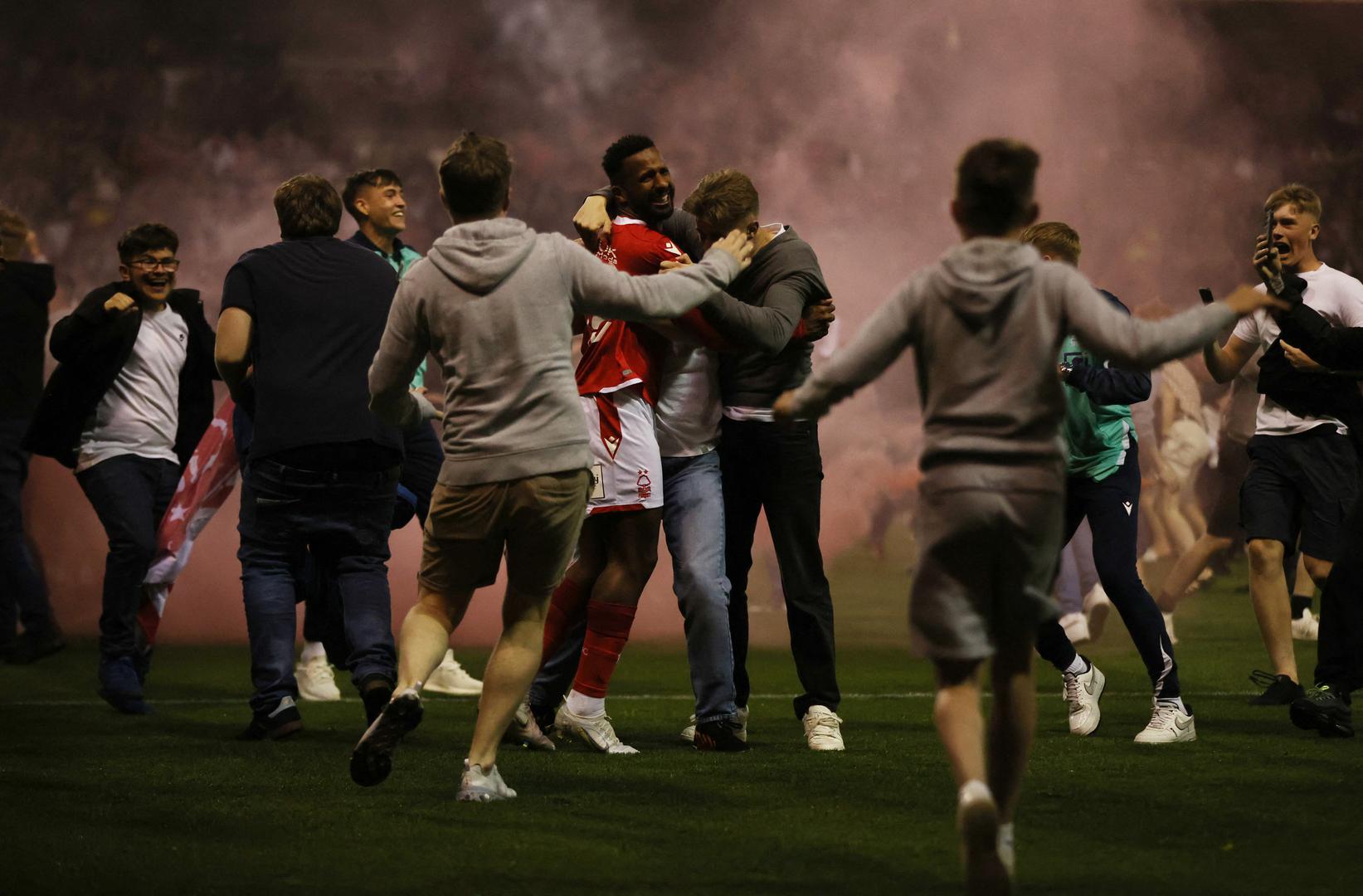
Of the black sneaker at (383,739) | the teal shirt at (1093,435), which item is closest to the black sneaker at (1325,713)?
the teal shirt at (1093,435)

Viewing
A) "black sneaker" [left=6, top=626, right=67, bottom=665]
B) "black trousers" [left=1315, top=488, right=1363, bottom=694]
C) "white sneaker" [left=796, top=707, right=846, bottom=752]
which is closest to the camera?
"white sneaker" [left=796, top=707, right=846, bottom=752]

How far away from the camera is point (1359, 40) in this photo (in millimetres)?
9250

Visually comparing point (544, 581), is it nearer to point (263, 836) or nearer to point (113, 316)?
point (263, 836)

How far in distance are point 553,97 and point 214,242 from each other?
5.99 ft

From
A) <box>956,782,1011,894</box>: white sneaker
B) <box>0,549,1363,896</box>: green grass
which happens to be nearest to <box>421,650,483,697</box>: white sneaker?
<box>0,549,1363,896</box>: green grass

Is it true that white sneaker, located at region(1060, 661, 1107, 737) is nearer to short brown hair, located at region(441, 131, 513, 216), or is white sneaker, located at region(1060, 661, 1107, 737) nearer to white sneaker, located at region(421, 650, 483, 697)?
white sneaker, located at region(421, 650, 483, 697)

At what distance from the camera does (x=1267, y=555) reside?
5668 mm

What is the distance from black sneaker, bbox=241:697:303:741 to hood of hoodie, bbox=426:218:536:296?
189cm

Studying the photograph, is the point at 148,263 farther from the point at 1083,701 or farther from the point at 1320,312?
the point at 1320,312

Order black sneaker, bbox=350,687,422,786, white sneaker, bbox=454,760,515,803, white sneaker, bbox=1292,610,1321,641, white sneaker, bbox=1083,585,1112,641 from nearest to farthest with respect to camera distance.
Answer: black sneaker, bbox=350,687,422,786 < white sneaker, bbox=454,760,515,803 < white sneaker, bbox=1292,610,1321,641 < white sneaker, bbox=1083,585,1112,641

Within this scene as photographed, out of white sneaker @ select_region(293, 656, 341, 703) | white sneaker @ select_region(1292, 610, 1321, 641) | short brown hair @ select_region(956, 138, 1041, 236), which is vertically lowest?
white sneaker @ select_region(1292, 610, 1321, 641)

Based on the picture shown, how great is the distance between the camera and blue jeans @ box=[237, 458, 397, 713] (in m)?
5.11

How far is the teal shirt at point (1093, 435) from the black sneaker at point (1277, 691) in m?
1.17

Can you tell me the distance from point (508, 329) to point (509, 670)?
763 mm
